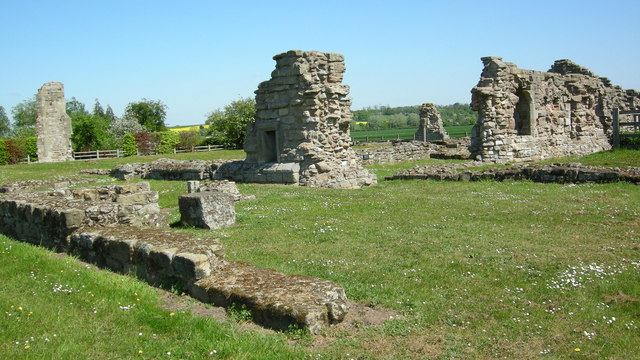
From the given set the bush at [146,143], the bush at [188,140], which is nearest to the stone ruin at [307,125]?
the bush at [146,143]

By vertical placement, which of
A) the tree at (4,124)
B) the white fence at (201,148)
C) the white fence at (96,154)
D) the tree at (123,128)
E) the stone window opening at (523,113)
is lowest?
the white fence at (96,154)

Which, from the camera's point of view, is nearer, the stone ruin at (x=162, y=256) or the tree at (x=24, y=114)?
the stone ruin at (x=162, y=256)

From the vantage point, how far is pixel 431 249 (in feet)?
28.5

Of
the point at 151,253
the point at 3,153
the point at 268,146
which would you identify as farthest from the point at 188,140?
the point at 151,253

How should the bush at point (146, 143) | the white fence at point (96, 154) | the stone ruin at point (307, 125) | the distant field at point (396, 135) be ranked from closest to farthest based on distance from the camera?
the stone ruin at point (307, 125), the white fence at point (96, 154), the bush at point (146, 143), the distant field at point (396, 135)

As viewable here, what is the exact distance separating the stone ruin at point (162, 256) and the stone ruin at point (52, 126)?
114 ft

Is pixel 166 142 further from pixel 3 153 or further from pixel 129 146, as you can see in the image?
pixel 3 153

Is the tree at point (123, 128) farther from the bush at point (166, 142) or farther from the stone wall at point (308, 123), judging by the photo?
the stone wall at point (308, 123)

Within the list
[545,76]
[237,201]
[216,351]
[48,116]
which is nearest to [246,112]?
[48,116]

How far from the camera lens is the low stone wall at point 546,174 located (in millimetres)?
15719

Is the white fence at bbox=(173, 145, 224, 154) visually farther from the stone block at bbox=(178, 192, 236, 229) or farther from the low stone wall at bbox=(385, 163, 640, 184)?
the stone block at bbox=(178, 192, 236, 229)

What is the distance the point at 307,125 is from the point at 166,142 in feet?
124

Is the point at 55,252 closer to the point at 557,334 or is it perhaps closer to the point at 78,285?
the point at 78,285

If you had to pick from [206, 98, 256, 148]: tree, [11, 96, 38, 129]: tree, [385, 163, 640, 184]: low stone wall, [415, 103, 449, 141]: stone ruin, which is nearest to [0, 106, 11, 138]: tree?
[11, 96, 38, 129]: tree
